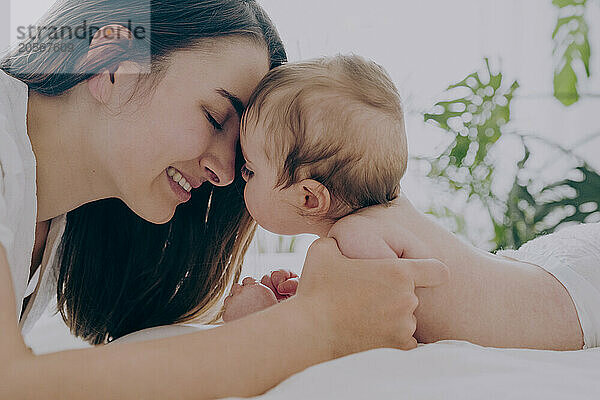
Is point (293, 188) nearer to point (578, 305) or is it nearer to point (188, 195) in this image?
point (188, 195)

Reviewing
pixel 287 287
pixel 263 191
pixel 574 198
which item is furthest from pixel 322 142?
pixel 574 198

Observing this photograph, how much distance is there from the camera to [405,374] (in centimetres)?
71

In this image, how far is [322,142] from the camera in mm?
1075

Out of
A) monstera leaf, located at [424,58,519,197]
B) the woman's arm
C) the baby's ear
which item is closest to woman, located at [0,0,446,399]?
the woman's arm

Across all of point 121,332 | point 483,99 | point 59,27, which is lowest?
point 121,332

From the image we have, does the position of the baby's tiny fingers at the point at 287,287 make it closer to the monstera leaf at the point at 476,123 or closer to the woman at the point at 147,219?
the woman at the point at 147,219

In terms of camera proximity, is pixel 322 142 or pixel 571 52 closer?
pixel 322 142

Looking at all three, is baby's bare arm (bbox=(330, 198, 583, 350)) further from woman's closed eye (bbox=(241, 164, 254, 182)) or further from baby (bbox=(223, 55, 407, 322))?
woman's closed eye (bbox=(241, 164, 254, 182))

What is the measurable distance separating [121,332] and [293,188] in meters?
0.61

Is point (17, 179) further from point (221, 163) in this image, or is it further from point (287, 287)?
point (287, 287)

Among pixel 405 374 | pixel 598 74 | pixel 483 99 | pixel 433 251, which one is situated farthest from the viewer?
pixel 598 74

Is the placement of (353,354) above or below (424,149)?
above

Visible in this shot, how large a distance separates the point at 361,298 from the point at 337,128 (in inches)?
13.3

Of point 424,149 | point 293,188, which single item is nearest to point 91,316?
point 293,188
